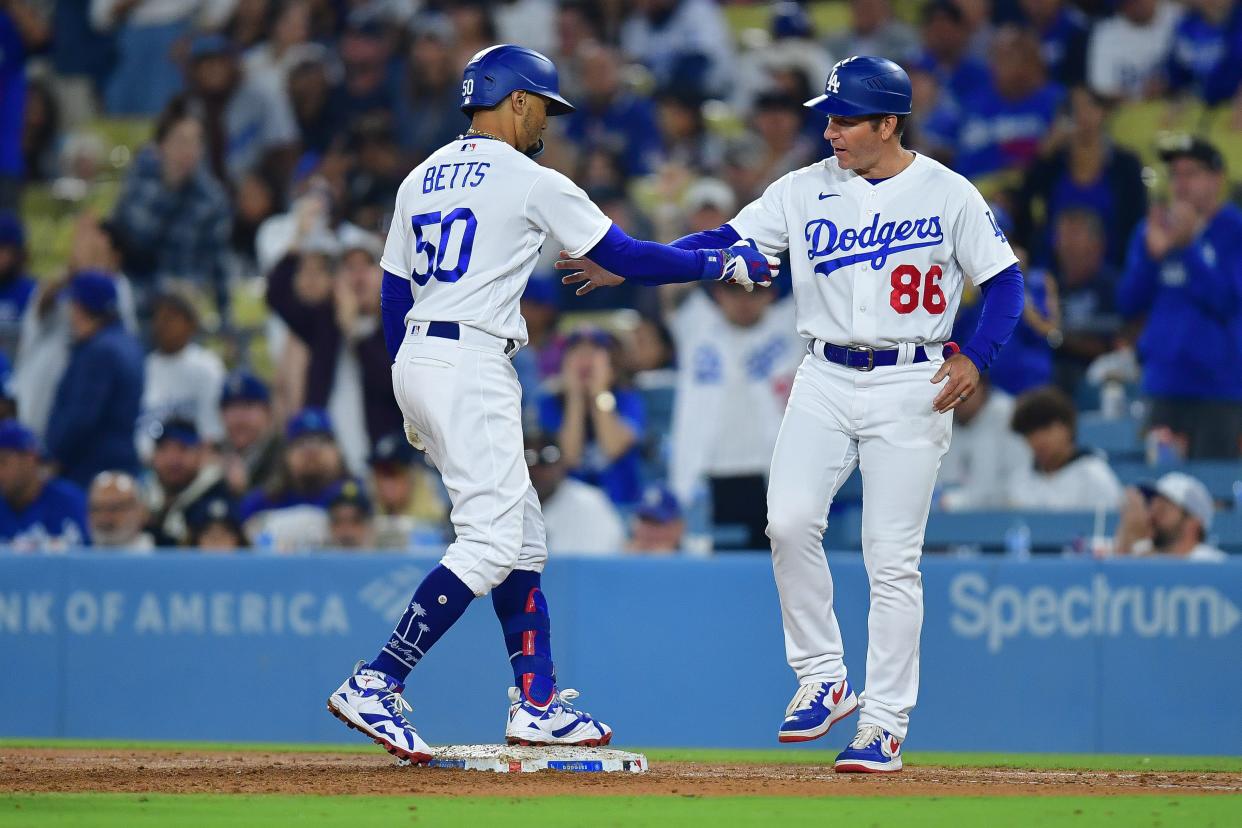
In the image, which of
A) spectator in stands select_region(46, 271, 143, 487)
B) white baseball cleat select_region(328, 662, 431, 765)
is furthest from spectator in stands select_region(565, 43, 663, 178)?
white baseball cleat select_region(328, 662, 431, 765)

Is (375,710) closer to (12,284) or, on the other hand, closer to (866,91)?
(866,91)

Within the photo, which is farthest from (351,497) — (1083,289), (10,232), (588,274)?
(10,232)

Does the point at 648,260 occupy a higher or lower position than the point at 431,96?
lower

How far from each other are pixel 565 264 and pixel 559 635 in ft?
8.65

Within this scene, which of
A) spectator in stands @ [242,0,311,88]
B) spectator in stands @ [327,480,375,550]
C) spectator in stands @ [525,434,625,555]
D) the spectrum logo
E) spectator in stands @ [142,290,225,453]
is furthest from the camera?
spectator in stands @ [242,0,311,88]

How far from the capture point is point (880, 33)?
42.6 ft

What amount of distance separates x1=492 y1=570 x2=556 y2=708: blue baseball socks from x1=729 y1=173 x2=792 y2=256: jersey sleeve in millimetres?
1329

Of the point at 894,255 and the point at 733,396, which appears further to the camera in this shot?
the point at 733,396

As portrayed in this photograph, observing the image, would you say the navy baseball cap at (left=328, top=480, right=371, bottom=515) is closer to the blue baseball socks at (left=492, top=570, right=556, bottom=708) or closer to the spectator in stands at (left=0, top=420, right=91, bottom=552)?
the spectator in stands at (left=0, top=420, right=91, bottom=552)

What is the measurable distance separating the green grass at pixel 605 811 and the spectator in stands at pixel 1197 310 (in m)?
4.68

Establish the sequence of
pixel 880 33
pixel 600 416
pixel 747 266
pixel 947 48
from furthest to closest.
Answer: pixel 880 33
pixel 947 48
pixel 600 416
pixel 747 266

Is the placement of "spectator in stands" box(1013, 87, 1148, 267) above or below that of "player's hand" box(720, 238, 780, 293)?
above

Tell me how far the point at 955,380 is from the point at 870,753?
1.19 m

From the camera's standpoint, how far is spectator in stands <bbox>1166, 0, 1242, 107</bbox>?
38.0 ft
